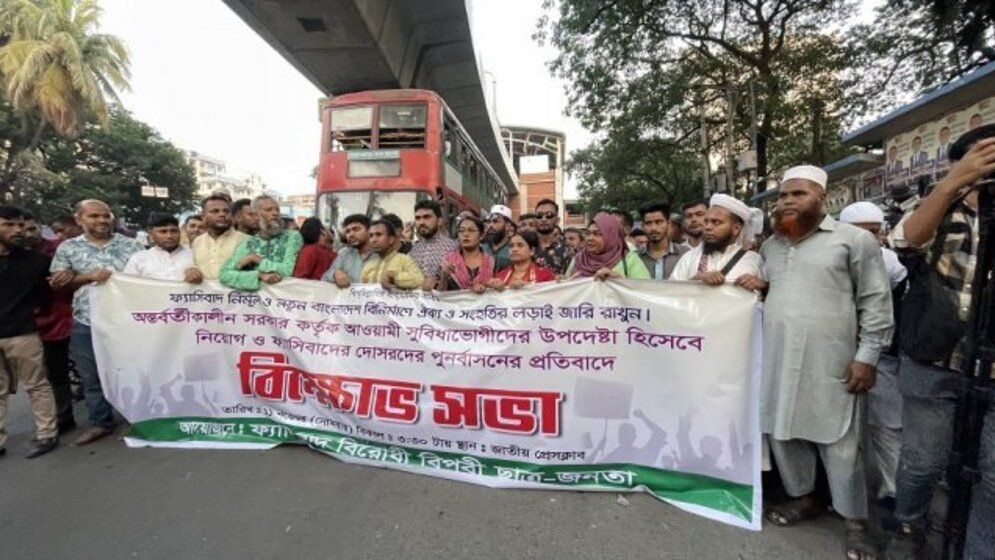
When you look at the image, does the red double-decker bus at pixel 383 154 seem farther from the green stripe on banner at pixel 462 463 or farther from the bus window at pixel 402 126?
the green stripe on banner at pixel 462 463

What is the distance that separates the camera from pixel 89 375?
3875 millimetres

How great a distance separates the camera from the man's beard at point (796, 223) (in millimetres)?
2488

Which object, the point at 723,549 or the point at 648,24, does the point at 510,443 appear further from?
the point at 648,24

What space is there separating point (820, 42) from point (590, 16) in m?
6.47

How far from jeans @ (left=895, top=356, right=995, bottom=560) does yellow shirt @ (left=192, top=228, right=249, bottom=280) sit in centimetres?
419

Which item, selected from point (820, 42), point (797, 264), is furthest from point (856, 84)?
point (797, 264)

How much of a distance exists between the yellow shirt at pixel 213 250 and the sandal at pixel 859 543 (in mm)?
4182

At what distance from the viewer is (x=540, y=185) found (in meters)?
50.4

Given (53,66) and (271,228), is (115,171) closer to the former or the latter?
(53,66)

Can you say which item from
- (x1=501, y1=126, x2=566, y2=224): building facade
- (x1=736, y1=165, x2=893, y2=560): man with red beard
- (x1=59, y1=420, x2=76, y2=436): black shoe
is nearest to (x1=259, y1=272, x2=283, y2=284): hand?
(x1=59, y1=420, x2=76, y2=436): black shoe

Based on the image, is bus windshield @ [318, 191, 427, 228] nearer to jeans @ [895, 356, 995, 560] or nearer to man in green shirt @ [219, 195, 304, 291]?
man in green shirt @ [219, 195, 304, 291]

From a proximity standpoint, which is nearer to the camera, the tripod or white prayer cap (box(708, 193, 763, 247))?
the tripod

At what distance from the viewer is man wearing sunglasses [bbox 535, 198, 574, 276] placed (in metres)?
4.47

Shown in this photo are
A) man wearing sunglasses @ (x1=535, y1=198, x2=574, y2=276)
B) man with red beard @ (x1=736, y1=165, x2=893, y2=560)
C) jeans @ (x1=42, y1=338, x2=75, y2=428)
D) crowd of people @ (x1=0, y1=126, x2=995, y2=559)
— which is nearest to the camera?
crowd of people @ (x1=0, y1=126, x2=995, y2=559)
